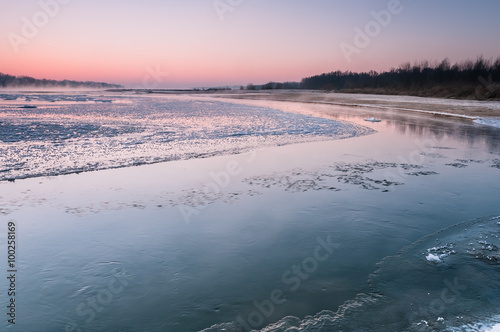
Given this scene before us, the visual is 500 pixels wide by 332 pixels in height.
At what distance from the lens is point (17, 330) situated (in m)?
3.62

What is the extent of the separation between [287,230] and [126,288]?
290 cm

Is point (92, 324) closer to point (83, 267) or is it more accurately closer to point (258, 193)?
point (83, 267)

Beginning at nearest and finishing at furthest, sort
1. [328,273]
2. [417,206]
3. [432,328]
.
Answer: [432,328], [328,273], [417,206]

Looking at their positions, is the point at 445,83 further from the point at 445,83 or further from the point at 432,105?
the point at 432,105


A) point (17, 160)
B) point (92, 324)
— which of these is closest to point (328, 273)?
point (92, 324)

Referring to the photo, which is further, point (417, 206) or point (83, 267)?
point (417, 206)

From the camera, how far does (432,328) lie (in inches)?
139

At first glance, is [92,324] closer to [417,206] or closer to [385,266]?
[385,266]

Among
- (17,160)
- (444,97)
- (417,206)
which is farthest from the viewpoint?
(444,97)

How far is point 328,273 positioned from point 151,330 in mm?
2352

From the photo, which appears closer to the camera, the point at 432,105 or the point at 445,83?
the point at 432,105

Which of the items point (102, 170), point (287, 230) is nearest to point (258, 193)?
point (287, 230)

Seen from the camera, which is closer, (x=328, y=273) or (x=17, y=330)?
(x=17, y=330)

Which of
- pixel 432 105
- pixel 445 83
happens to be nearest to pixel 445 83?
pixel 445 83
